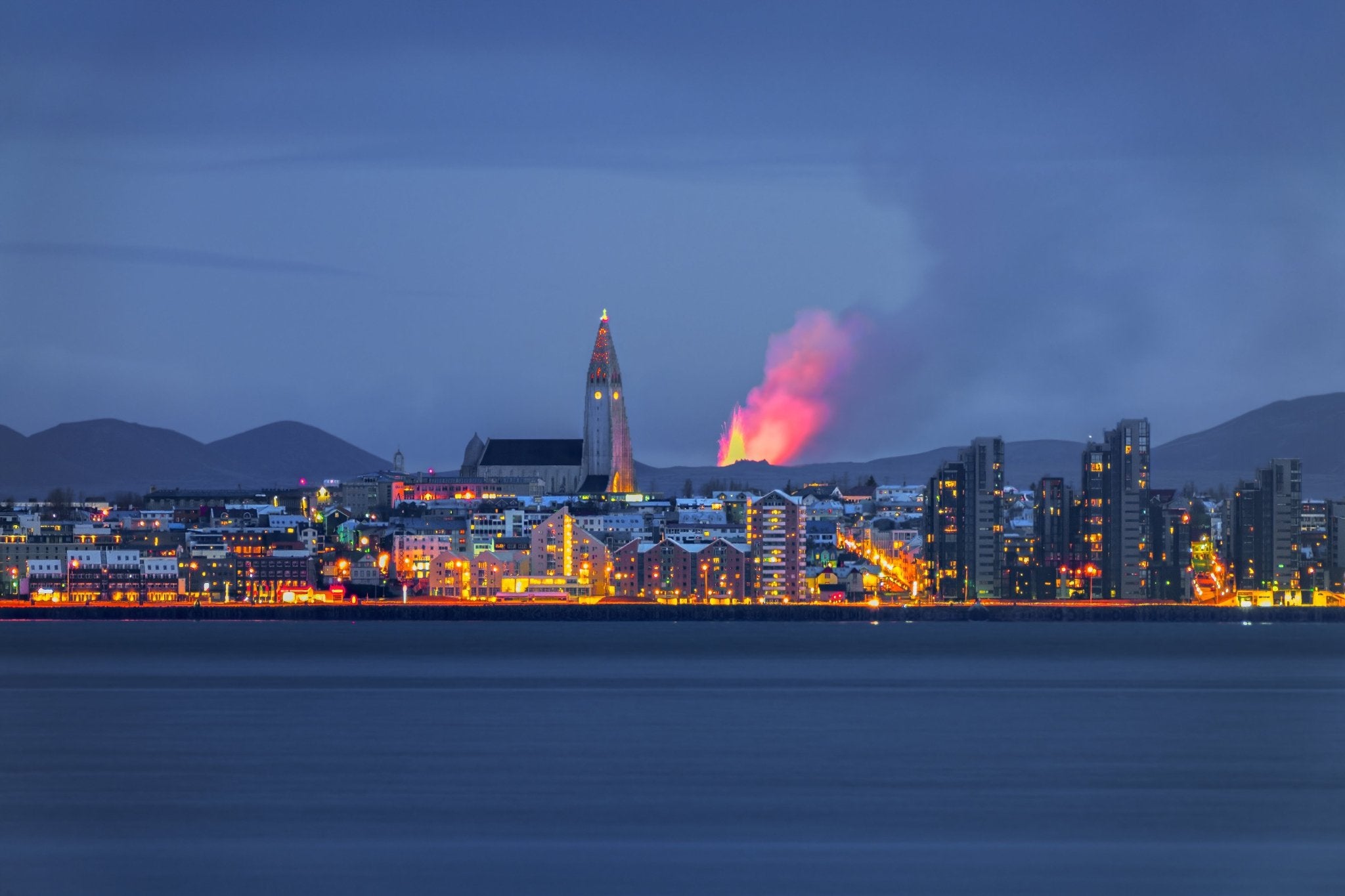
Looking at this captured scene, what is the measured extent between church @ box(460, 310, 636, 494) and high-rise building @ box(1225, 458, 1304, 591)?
45.4m

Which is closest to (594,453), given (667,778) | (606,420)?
(606,420)

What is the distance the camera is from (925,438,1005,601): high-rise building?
95500 millimetres

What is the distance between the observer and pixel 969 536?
96250 mm

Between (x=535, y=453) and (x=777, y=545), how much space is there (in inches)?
2163

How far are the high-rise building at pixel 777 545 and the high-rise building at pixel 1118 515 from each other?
50.8ft

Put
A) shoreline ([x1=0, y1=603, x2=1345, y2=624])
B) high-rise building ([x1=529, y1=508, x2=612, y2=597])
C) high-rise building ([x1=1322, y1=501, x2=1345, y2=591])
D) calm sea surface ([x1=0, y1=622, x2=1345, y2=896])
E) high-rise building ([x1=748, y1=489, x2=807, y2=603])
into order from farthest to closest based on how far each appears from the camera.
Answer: high-rise building ([x1=1322, y1=501, x2=1345, y2=591]) < high-rise building ([x1=529, y1=508, x2=612, y2=597]) < high-rise building ([x1=748, y1=489, x2=807, y2=603]) < shoreline ([x1=0, y1=603, x2=1345, y2=624]) < calm sea surface ([x1=0, y1=622, x2=1345, y2=896])

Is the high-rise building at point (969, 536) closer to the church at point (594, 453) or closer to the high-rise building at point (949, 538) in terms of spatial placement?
the high-rise building at point (949, 538)

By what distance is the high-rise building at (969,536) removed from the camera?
313 feet

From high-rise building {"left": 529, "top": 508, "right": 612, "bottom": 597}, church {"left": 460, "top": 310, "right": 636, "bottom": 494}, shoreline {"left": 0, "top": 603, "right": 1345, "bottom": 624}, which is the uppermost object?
church {"left": 460, "top": 310, "right": 636, "bottom": 494}

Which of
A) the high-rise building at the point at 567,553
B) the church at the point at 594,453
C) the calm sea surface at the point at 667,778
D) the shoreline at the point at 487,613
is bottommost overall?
the calm sea surface at the point at 667,778

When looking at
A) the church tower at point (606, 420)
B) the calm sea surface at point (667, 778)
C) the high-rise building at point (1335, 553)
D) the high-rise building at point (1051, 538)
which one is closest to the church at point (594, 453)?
the church tower at point (606, 420)

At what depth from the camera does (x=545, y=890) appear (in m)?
21.1

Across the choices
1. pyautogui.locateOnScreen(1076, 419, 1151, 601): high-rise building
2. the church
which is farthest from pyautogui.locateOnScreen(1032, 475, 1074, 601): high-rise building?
the church

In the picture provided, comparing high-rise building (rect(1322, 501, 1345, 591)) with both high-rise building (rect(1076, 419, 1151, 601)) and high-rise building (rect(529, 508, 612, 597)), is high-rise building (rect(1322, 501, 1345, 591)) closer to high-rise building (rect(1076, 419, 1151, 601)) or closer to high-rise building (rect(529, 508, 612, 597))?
high-rise building (rect(1076, 419, 1151, 601))
